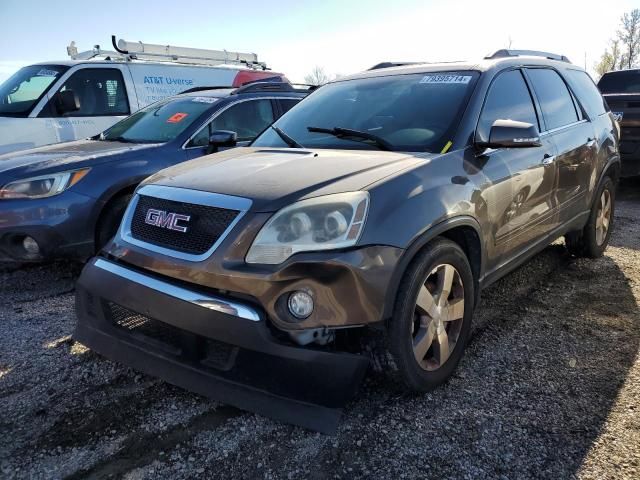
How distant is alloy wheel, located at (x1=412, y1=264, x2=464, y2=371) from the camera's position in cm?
260

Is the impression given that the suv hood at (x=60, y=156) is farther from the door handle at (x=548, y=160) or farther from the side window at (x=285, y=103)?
the door handle at (x=548, y=160)

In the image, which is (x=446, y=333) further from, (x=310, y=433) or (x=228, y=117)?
(x=228, y=117)

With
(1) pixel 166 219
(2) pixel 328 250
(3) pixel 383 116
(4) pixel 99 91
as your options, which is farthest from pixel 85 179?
(4) pixel 99 91

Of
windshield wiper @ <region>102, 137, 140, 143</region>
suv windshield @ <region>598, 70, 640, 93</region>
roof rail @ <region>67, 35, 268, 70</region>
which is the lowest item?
suv windshield @ <region>598, 70, 640, 93</region>

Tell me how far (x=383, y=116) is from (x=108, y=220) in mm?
2521

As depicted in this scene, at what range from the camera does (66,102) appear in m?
6.98

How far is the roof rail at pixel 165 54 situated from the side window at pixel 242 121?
3533mm

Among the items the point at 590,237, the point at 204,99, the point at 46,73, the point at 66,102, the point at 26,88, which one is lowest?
the point at 590,237

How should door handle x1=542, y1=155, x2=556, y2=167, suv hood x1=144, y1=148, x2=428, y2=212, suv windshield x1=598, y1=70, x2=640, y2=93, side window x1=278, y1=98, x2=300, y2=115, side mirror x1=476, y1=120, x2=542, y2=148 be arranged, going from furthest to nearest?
suv windshield x1=598, y1=70, x2=640, y2=93, side window x1=278, y1=98, x2=300, y2=115, door handle x1=542, y1=155, x2=556, y2=167, side mirror x1=476, y1=120, x2=542, y2=148, suv hood x1=144, y1=148, x2=428, y2=212

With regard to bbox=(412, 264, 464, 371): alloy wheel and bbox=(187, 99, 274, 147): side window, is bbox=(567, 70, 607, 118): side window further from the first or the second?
bbox=(187, 99, 274, 147): side window

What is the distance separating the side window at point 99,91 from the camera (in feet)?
23.8

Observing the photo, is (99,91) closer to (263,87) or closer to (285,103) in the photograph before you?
(263,87)

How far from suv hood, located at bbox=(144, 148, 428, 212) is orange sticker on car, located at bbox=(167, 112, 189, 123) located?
7.23ft

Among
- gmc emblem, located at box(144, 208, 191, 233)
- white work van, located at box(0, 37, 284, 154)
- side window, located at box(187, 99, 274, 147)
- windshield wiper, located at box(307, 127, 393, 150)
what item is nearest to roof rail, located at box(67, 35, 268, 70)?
white work van, located at box(0, 37, 284, 154)
